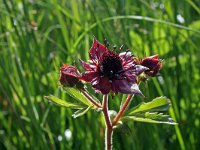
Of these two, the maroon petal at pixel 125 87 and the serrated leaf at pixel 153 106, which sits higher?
the maroon petal at pixel 125 87

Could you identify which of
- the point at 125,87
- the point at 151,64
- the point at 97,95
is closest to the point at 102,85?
the point at 125,87

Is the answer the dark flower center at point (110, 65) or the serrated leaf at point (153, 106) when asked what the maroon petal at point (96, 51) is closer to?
the dark flower center at point (110, 65)

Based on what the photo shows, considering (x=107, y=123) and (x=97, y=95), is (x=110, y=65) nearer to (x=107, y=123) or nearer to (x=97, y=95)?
(x=107, y=123)

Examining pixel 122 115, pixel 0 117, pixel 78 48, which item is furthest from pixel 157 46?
pixel 122 115

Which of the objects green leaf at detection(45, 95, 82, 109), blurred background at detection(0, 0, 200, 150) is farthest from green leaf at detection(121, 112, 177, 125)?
blurred background at detection(0, 0, 200, 150)

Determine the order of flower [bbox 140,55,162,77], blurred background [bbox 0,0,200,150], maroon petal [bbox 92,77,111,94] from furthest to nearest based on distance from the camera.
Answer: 1. blurred background [bbox 0,0,200,150]
2. flower [bbox 140,55,162,77]
3. maroon petal [bbox 92,77,111,94]

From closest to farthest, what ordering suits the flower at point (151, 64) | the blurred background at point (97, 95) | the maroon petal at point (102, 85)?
the maroon petal at point (102, 85) → the flower at point (151, 64) → the blurred background at point (97, 95)

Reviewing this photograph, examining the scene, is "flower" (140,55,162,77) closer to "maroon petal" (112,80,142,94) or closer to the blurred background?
"maroon petal" (112,80,142,94)

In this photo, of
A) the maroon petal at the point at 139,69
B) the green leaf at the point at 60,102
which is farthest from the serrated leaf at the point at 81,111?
the maroon petal at the point at 139,69
